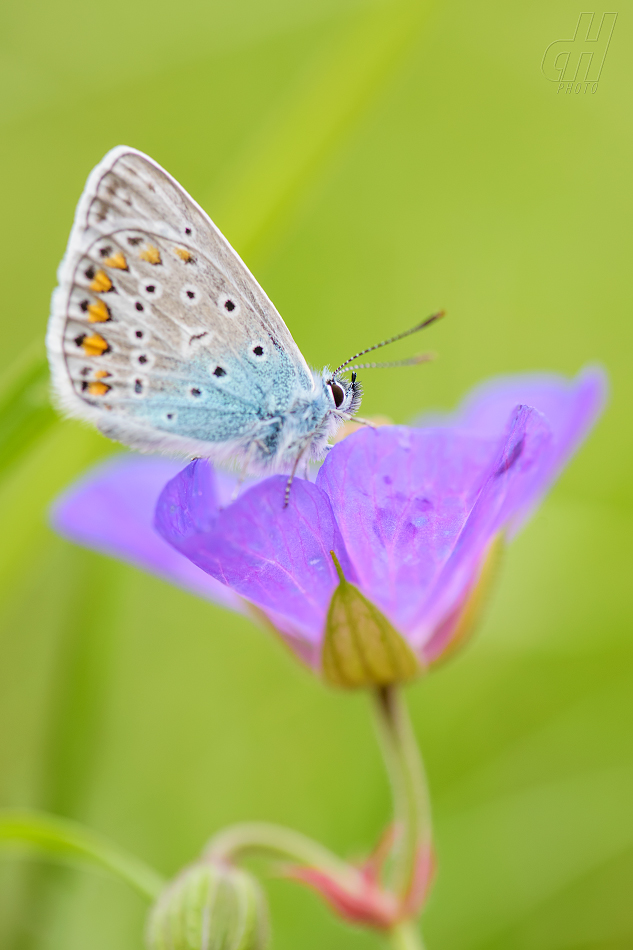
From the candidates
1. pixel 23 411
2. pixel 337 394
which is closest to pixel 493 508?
pixel 337 394

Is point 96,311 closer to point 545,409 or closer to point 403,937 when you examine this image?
point 545,409

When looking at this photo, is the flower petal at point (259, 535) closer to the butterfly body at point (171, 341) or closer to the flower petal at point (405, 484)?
the flower petal at point (405, 484)

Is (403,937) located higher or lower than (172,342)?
lower

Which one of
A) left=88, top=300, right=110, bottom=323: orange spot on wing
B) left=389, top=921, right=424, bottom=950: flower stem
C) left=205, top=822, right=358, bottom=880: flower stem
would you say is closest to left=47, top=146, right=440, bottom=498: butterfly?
left=88, top=300, right=110, bottom=323: orange spot on wing

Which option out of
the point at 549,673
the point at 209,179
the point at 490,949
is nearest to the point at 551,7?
the point at 209,179

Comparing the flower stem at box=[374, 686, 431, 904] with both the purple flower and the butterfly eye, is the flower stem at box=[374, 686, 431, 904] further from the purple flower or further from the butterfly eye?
the butterfly eye
